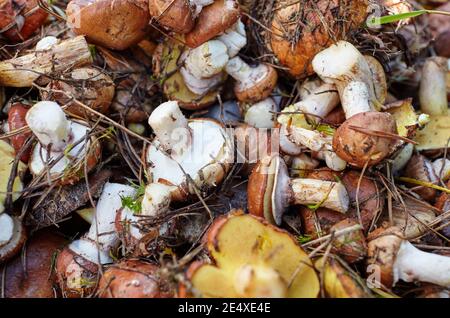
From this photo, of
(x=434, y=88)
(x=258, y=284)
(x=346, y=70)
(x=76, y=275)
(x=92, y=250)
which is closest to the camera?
(x=258, y=284)

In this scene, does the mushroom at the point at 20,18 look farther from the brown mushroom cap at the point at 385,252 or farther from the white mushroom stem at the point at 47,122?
the brown mushroom cap at the point at 385,252

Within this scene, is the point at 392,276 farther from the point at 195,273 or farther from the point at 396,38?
the point at 396,38

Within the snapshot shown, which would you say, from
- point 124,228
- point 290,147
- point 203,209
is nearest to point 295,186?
point 290,147

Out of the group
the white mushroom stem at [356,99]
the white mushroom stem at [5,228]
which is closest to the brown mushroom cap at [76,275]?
the white mushroom stem at [5,228]

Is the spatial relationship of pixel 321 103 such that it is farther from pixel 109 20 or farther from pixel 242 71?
pixel 109 20

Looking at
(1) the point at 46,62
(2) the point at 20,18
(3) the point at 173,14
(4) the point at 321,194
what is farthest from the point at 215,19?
(2) the point at 20,18

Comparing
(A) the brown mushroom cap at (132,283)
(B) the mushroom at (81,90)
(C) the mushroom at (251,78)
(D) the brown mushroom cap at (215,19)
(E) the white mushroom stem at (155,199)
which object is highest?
(D) the brown mushroom cap at (215,19)

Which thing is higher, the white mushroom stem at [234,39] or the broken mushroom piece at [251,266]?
the white mushroom stem at [234,39]
